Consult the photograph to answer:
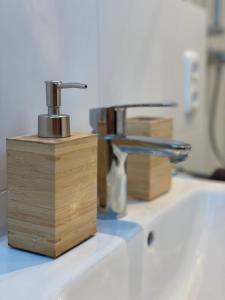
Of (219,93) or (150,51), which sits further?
(219,93)

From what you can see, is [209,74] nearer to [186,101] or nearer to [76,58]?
[186,101]

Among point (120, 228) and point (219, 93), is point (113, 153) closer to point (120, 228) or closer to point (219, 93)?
point (120, 228)

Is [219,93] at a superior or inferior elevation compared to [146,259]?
superior

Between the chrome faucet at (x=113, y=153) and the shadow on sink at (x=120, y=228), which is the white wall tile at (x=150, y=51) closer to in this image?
the chrome faucet at (x=113, y=153)

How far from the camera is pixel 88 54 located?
652mm

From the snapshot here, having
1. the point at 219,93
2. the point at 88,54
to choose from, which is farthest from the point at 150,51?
the point at 219,93

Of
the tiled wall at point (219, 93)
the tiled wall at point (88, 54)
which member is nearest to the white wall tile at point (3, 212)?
the tiled wall at point (88, 54)

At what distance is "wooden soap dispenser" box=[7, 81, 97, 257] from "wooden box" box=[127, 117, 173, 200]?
18 cm

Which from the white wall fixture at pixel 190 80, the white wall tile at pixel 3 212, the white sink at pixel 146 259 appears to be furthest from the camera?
the white wall fixture at pixel 190 80

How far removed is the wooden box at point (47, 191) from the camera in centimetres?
44

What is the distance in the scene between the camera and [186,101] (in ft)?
3.42

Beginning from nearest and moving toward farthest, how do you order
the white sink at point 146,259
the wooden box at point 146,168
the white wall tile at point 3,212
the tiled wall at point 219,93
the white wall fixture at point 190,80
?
the white sink at point 146,259 → the white wall tile at point 3,212 → the wooden box at point 146,168 → the white wall fixture at point 190,80 → the tiled wall at point 219,93

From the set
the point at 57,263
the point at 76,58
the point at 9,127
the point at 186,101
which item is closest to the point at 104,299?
the point at 57,263

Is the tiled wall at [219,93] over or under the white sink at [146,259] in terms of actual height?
over
